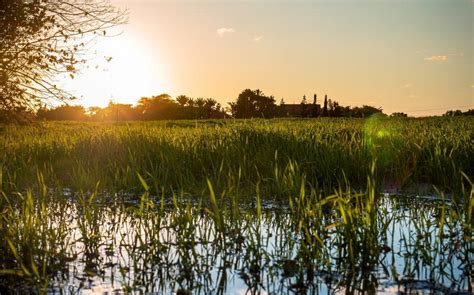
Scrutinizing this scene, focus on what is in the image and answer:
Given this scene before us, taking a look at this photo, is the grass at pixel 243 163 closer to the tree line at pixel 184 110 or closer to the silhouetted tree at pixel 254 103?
the tree line at pixel 184 110

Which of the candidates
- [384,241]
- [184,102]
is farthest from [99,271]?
[184,102]

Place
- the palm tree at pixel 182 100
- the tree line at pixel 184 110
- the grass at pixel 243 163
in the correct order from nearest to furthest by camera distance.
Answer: the grass at pixel 243 163, the tree line at pixel 184 110, the palm tree at pixel 182 100

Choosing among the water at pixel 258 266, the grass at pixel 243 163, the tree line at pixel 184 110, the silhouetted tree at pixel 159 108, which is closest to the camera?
the water at pixel 258 266

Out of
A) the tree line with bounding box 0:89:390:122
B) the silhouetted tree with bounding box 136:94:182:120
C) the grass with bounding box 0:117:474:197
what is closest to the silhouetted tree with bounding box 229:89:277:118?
the tree line with bounding box 0:89:390:122

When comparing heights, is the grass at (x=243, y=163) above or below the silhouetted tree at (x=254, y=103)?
below

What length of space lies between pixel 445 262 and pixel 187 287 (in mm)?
1687

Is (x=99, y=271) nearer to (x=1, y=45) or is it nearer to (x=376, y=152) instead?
(x=376, y=152)

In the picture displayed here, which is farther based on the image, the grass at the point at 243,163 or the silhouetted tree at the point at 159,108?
the silhouetted tree at the point at 159,108

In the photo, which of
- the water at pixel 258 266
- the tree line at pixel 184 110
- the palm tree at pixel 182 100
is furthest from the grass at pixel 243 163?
the palm tree at pixel 182 100

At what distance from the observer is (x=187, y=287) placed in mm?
2996

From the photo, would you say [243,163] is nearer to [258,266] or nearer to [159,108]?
[258,266]

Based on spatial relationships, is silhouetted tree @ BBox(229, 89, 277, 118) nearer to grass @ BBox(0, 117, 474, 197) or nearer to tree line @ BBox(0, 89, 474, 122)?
tree line @ BBox(0, 89, 474, 122)

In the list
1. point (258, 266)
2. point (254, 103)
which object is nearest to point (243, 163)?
point (258, 266)

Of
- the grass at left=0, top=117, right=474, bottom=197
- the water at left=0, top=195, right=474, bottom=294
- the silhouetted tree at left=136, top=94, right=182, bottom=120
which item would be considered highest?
the silhouetted tree at left=136, top=94, right=182, bottom=120
